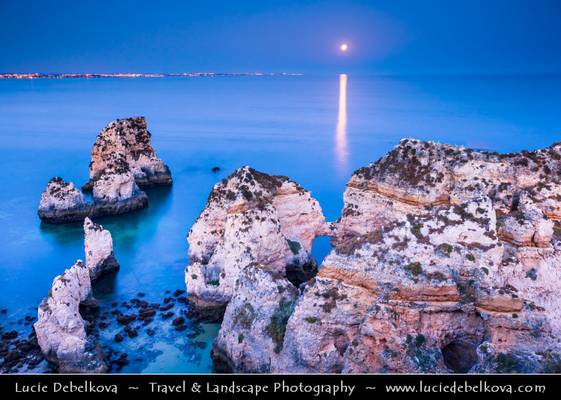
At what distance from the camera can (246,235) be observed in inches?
1017

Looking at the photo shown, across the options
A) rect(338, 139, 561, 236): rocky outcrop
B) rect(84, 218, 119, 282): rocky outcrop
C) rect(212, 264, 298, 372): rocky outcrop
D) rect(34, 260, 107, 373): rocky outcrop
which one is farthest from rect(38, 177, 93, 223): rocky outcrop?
rect(212, 264, 298, 372): rocky outcrop

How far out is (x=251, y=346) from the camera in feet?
62.8

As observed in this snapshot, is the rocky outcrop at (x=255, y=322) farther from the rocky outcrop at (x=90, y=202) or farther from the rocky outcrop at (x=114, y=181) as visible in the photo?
the rocky outcrop at (x=114, y=181)

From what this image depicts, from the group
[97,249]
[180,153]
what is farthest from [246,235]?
[180,153]

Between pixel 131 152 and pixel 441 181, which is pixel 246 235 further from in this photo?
pixel 131 152

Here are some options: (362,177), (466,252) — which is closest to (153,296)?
(362,177)

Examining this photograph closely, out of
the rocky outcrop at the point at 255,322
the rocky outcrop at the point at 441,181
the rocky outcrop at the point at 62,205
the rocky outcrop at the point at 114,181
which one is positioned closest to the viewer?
the rocky outcrop at the point at 255,322

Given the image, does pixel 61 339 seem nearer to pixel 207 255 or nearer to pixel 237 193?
pixel 207 255

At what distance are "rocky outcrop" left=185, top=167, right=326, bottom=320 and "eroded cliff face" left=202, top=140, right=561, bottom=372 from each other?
4.90m

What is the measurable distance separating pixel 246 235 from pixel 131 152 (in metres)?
32.5

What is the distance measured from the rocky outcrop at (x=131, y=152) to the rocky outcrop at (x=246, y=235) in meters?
21.9

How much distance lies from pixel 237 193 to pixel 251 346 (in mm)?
9797
